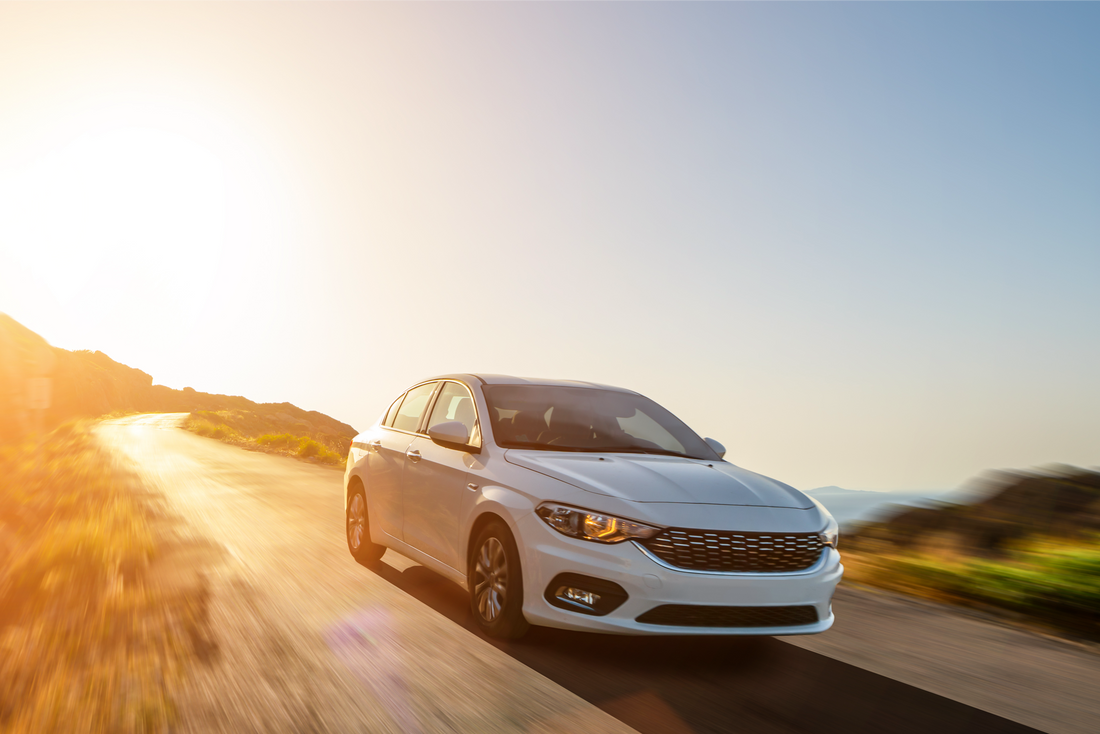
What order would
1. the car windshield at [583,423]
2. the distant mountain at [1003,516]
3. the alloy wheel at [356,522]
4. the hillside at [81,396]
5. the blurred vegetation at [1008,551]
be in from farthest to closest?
the hillside at [81,396], the distant mountain at [1003,516], the alloy wheel at [356,522], the blurred vegetation at [1008,551], the car windshield at [583,423]

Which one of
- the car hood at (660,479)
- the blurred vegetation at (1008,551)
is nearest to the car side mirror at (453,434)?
the car hood at (660,479)

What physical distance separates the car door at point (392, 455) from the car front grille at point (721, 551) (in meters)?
2.92

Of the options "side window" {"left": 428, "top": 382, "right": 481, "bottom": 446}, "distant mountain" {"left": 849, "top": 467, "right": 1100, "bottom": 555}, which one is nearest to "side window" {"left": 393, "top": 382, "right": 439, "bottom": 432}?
"side window" {"left": 428, "top": 382, "right": 481, "bottom": 446}

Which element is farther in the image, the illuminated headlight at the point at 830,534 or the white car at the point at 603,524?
the illuminated headlight at the point at 830,534

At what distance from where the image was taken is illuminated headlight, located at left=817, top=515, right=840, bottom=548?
4639 millimetres

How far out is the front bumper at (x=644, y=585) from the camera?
4.14 m

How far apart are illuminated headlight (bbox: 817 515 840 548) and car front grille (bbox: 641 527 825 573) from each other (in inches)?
14.0

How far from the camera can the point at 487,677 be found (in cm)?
412

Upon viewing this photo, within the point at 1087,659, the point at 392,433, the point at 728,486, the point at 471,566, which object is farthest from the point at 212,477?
the point at 1087,659

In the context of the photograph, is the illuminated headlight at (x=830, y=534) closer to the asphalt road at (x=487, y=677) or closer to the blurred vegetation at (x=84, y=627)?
the asphalt road at (x=487, y=677)

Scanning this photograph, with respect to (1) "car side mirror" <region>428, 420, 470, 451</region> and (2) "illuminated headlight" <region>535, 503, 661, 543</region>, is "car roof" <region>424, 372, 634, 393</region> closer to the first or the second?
(1) "car side mirror" <region>428, 420, 470, 451</region>

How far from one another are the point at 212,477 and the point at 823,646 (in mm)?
13377

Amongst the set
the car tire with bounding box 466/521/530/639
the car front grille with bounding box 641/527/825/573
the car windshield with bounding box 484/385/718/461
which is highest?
the car windshield with bounding box 484/385/718/461

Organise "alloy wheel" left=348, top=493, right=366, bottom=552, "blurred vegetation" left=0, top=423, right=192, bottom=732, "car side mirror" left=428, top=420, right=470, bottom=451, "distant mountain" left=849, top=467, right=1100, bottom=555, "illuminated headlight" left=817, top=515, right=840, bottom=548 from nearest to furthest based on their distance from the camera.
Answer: "blurred vegetation" left=0, top=423, right=192, bottom=732, "illuminated headlight" left=817, top=515, right=840, bottom=548, "car side mirror" left=428, top=420, right=470, bottom=451, "alloy wheel" left=348, top=493, right=366, bottom=552, "distant mountain" left=849, top=467, right=1100, bottom=555
